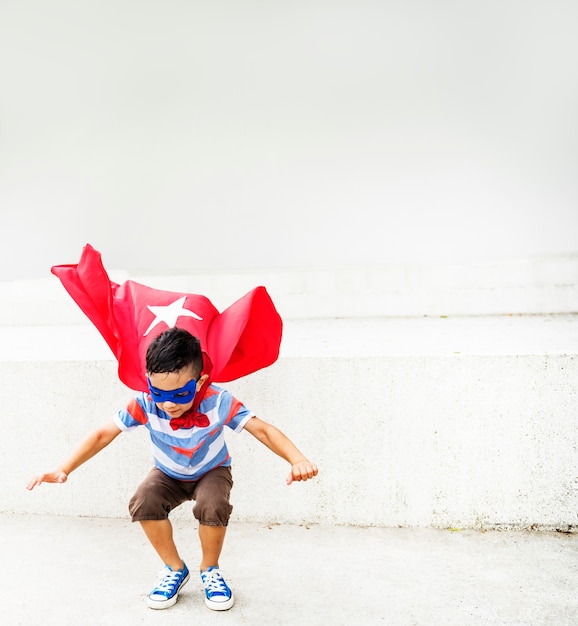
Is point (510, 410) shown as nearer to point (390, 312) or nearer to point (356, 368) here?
point (356, 368)

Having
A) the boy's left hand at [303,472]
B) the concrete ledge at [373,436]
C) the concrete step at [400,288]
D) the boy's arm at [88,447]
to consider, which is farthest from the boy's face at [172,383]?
the concrete step at [400,288]

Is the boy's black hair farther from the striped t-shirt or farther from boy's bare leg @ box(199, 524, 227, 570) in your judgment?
boy's bare leg @ box(199, 524, 227, 570)

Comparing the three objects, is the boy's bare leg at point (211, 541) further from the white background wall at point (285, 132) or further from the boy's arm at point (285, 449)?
the white background wall at point (285, 132)

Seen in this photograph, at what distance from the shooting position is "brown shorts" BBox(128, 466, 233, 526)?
2.19 meters

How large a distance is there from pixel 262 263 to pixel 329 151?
0.85 metres

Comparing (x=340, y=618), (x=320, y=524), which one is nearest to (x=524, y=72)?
(x=320, y=524)

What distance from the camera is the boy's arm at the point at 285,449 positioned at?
2.08 meters

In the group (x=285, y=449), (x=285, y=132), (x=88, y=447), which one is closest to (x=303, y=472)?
(x=285, y=449)

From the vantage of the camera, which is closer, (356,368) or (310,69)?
(356,368)

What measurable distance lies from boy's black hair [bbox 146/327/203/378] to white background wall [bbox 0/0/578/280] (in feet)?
8.98

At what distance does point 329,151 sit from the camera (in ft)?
15.6

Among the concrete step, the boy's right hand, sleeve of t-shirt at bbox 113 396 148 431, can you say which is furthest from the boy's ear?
the concrete step

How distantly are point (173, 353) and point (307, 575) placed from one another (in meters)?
0.94

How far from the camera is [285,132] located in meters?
4.77
